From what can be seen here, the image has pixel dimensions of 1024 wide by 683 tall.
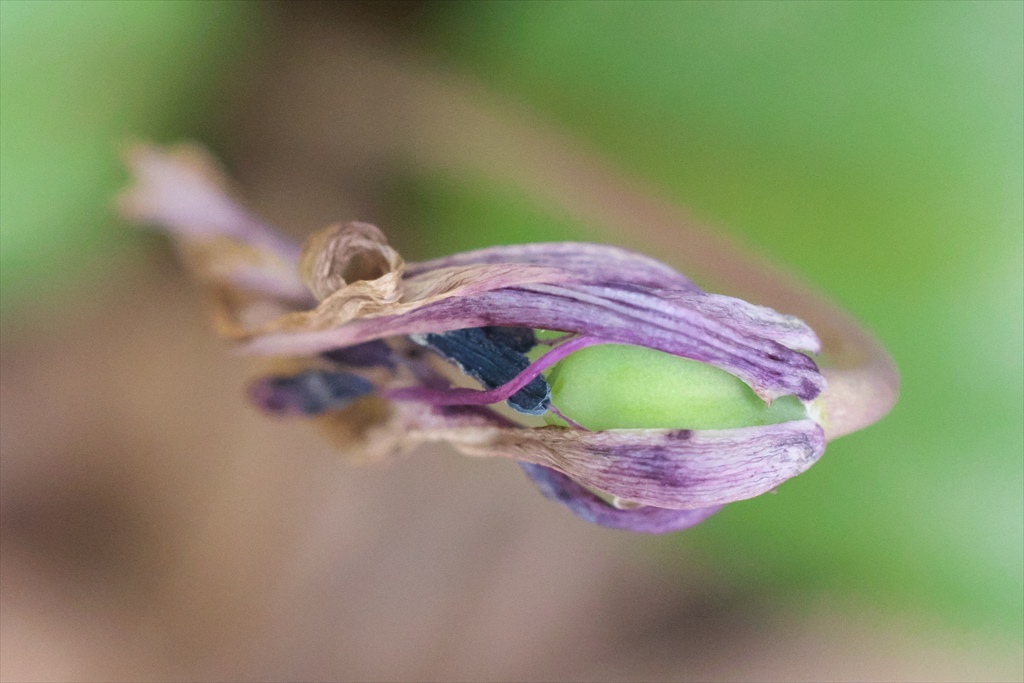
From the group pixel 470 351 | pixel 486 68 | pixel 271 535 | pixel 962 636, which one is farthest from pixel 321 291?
pixel 962 636

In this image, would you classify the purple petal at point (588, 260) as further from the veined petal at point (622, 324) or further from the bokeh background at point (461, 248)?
the bokeh background at point (461, 248)

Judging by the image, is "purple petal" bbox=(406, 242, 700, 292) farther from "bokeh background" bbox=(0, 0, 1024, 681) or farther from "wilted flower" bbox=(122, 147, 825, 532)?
"bokeh background" bbox=(0, 0, 1024, 681)

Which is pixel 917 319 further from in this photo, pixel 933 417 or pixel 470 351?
pixel 470 351

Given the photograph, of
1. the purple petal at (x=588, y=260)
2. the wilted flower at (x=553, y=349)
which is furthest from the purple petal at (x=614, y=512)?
the purple petal at (x=588, y=260)

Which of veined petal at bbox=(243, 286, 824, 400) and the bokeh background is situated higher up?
the bokeh background

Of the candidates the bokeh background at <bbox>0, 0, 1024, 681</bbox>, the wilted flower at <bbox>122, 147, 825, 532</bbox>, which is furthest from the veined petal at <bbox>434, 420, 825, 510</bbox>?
the bokeh background at <bbox>0, 0, 1024, 681</bbox>

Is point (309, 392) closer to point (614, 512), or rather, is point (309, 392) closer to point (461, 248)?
point (614, 512)

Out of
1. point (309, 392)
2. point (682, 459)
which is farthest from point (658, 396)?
point (309, 392)
